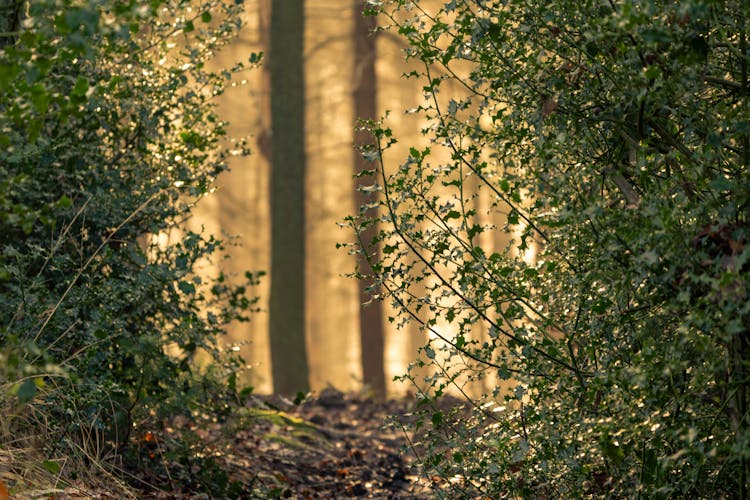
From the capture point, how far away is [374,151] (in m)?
4.32

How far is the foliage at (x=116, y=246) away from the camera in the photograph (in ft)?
16.3

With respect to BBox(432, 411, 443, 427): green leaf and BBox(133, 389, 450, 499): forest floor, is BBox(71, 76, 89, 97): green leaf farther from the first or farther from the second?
BBox(133, 389, 450, 499): forest floor

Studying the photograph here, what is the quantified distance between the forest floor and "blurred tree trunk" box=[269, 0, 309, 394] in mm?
2313

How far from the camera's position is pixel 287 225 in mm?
12102

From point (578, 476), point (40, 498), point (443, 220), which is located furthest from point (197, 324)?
point (578, 476)

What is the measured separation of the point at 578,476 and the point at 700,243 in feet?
4.37

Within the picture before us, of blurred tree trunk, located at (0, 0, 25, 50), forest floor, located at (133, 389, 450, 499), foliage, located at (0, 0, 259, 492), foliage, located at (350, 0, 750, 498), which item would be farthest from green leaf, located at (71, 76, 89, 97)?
forest floor, located at (133, 389, 450, 499)

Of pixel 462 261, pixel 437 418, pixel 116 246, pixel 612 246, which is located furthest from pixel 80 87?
pixel 116 246

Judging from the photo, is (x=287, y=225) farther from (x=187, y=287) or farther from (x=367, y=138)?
(x=187, y=287)

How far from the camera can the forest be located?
11.3 feet

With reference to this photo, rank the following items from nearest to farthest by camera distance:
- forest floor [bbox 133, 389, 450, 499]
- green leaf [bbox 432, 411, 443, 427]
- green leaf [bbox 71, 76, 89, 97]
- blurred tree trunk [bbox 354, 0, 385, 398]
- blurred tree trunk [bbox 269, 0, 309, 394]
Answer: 1. green leaf [bbox 71, 76, 89, 97]
2. green leaf [bbox 432, 411, 443, 427]
3. forest floor [bbox 133, 389, 450, 499]
4. blurred tree trunk [bbox 269, 0, 309, 394]
5. blurred tree trunk [bbox 354, 0, 385, 398]

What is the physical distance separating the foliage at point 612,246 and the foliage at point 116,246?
5.98 feet

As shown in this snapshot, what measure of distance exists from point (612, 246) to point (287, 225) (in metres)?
8.90

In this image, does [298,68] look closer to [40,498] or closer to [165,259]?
[165,259]
